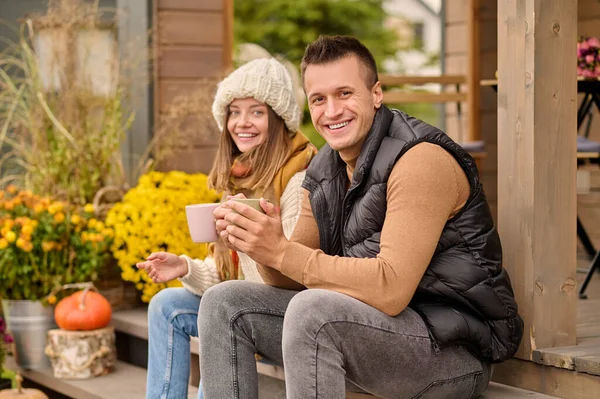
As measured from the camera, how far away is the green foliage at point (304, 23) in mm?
20312

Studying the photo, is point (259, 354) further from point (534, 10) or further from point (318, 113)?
point (534, 10)

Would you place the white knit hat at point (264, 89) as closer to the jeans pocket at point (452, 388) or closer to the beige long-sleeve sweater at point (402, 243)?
the beige long-sleeve sweater at point (402, 243)

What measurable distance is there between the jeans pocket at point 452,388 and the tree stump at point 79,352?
217 centimetres

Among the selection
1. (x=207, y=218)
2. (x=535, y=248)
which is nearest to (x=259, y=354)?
(x=207, y=218)

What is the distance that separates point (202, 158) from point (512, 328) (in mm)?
3159

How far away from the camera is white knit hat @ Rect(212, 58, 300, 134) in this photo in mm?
3320

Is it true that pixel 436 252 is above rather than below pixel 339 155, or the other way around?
below

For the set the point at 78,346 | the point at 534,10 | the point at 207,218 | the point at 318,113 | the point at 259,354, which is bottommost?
the point at 78,346

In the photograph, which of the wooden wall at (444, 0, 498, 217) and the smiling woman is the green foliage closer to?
the wooden wall at (444, 0, 498, 217)

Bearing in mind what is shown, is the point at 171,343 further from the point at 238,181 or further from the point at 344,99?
the point at 344,99

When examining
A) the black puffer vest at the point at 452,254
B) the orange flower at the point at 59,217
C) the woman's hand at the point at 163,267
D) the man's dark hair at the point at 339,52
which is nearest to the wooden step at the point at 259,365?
the black puffer vest at the point at 452,254

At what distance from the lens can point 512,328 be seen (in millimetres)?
2547

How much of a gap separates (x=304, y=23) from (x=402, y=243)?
739 inches

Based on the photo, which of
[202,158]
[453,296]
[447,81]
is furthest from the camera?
[447,81]
